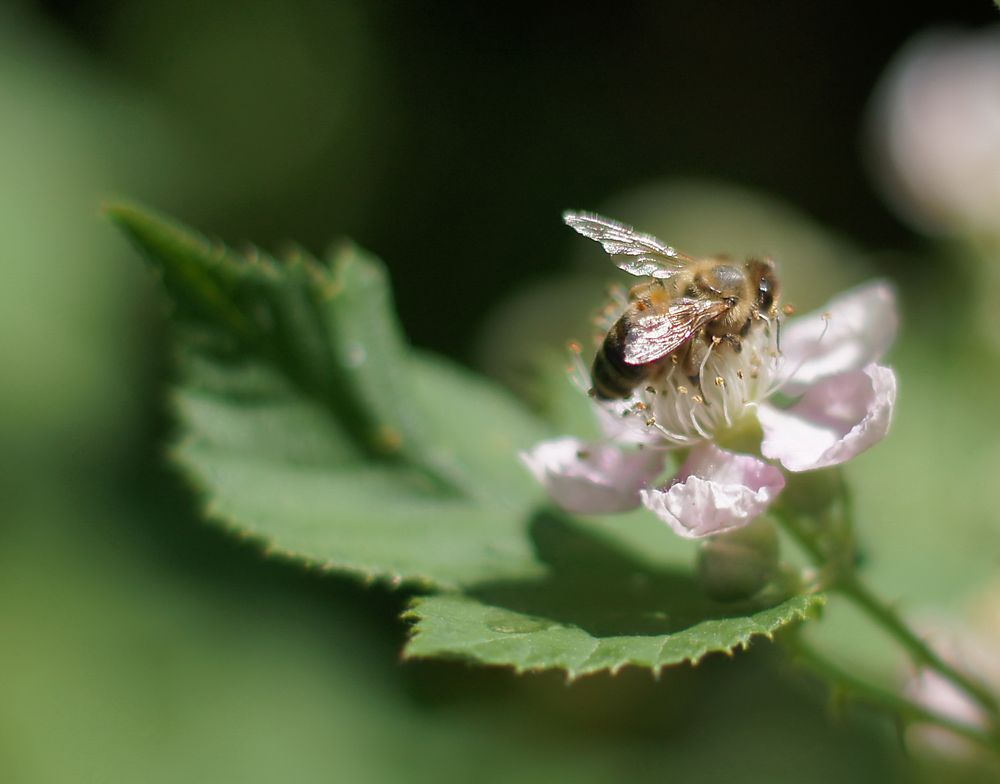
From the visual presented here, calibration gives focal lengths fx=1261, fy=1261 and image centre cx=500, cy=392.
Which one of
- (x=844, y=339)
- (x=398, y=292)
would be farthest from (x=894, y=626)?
(x=398, y=292)

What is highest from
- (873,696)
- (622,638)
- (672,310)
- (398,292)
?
(398,292)

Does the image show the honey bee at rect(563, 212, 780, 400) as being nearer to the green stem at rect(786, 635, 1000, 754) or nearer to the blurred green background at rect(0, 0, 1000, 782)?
the green stem at rect(786, 635, 1000, 754)

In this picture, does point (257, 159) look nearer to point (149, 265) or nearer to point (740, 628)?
point (149, 265)

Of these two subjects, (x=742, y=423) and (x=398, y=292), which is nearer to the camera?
(x=742, y=423)

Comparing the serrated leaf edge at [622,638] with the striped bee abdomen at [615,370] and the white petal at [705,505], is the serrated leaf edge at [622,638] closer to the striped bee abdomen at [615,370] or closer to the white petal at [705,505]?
the white petal at [705,505]

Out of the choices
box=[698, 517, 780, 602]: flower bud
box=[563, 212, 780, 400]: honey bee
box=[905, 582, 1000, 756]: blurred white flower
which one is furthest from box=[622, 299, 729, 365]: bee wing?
box=[905, 582, 1000, 756]: blurred white flower

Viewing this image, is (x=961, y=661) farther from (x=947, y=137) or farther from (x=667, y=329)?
(x=947, y=137)
